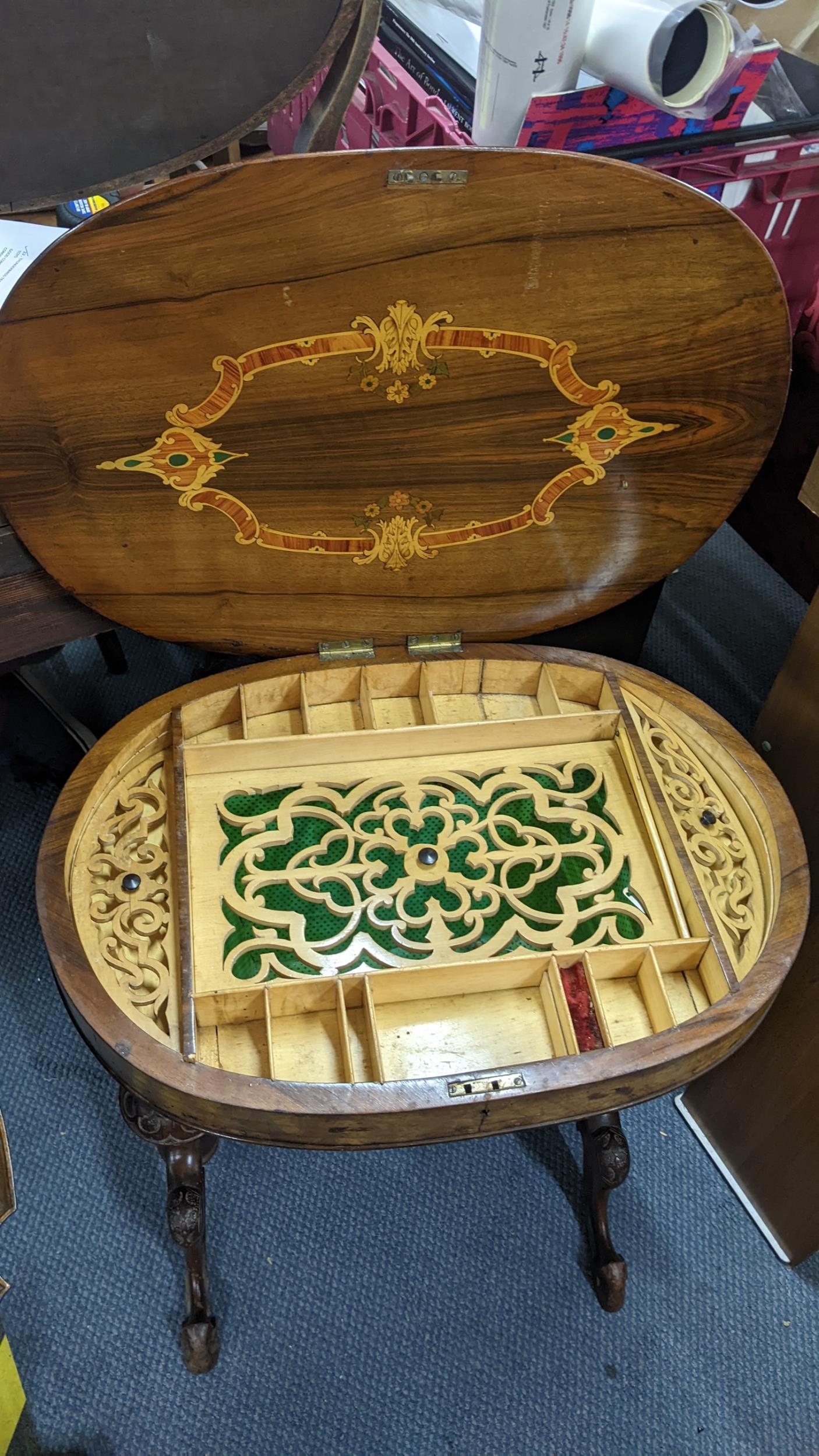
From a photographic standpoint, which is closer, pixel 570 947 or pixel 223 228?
pixel 223 228

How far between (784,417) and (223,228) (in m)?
0.93

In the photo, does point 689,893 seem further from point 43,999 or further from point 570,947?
point 43,999

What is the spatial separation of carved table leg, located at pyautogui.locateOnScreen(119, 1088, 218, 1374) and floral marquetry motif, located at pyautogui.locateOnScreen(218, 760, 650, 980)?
8.1 inches

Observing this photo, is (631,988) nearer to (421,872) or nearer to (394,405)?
(421,872)

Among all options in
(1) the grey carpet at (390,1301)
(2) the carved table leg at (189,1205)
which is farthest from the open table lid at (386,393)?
(1) the grey carpet at (390,1301)

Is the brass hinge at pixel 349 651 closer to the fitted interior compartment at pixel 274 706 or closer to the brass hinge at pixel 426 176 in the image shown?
the fitted interior compartment at pixel 274 706

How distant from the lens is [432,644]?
1.27m

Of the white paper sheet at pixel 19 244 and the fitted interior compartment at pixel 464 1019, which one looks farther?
the white paper sheet at pixel 19 244

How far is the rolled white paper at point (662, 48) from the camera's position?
1079mm

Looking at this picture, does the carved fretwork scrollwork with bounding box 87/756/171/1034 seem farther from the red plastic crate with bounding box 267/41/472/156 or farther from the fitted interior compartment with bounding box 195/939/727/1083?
the red plastic crate with bounding box 267/41/472/156

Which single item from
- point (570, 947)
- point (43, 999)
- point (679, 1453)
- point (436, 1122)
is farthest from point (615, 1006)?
point (43, 999)

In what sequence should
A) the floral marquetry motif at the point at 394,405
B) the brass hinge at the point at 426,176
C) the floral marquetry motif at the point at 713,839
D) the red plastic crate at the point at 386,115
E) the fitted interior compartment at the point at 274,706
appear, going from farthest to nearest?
the red plastic crate at the point at 386,115, the fitted interior compartment at the point at 274,706, the floral marquetry motif at the point at 713,839, the floral marquetry motif at the point at 394,405, the brass hinge at the point at 426,176

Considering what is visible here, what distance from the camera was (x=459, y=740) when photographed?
124cm

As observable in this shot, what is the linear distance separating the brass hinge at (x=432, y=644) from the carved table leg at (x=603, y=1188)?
58cm
